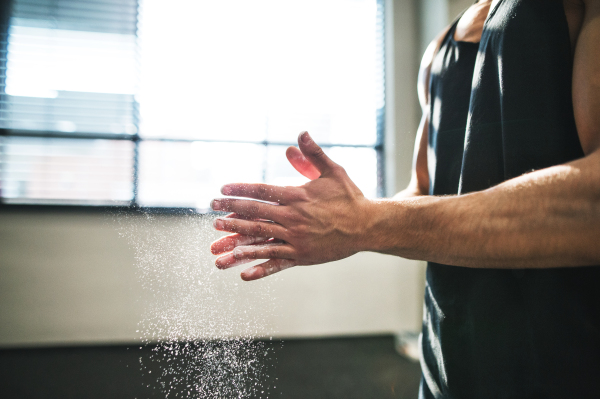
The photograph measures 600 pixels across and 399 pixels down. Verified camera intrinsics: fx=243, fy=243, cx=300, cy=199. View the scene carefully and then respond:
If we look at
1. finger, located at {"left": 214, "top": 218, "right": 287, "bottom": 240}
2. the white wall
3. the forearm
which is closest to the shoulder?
the white wall

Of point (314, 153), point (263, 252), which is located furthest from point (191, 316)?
point (314, 153)

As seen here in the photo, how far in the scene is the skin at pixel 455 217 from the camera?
0.23m

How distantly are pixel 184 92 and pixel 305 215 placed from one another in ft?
1.22

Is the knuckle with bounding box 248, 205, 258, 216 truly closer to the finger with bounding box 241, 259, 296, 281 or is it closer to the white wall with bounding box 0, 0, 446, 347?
the finger with bounding box 241, 259, 296, 281

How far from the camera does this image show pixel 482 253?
0.25m

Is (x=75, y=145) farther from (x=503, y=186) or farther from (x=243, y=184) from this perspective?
(x=503, y=186)

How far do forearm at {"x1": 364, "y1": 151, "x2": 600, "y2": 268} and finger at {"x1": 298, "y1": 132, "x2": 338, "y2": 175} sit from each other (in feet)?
0.22

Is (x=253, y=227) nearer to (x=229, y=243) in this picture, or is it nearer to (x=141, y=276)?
(x=229, y=243)

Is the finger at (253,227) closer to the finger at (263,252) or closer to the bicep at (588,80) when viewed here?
the finger at (263,252)

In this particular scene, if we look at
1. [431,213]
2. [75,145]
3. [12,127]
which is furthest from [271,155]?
[12,127]

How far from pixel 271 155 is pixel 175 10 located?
33cm

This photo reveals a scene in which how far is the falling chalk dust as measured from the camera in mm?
404

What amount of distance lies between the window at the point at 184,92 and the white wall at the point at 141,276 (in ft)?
0.14

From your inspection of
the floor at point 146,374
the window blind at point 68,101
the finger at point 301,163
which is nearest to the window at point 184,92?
the window blind at point 68,101
